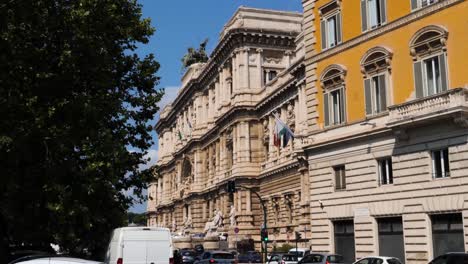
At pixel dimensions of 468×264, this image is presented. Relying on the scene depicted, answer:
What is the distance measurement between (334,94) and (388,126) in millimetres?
5559

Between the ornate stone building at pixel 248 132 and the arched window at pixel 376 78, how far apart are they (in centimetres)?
2010

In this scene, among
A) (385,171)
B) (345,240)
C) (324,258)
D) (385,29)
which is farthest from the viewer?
(345,240)

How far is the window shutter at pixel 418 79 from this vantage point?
28.0 m

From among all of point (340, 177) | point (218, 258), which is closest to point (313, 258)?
point (340, 177)

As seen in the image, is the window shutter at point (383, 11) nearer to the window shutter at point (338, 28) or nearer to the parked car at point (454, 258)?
the window shutter at point (338, 28)

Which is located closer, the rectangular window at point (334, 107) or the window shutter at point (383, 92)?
the window shutter at point (383, 92)

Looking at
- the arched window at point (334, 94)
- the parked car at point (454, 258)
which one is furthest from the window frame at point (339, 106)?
the parked car at point (454, 258)

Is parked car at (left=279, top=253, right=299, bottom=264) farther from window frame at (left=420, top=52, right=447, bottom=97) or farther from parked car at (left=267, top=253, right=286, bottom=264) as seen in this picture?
window frame at (left=420, top=52, right=447, bottom=97)

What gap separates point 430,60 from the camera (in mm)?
27750

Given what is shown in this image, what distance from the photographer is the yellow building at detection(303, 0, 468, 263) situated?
26203 millimetres

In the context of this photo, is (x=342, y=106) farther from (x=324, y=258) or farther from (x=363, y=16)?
(x=324, y=258)

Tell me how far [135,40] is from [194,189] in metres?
66.8

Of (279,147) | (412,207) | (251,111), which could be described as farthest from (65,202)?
(251,111)

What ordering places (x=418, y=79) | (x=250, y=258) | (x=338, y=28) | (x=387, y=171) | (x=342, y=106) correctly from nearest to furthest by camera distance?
(x=418, y=79)
(x=387, y=171)
(x=342, y=106)
(x=338, y=28)
(x=250, y=258)
